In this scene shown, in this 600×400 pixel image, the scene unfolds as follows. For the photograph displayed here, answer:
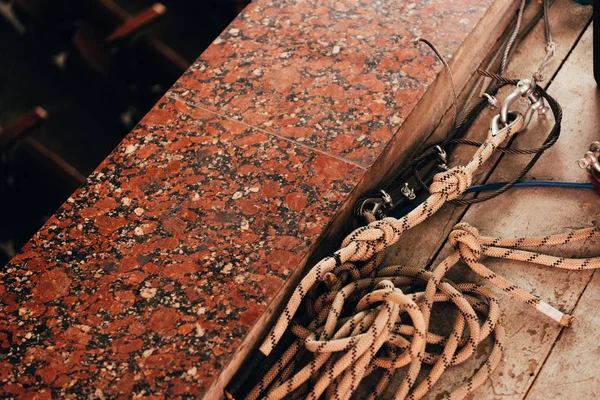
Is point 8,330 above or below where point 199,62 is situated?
below

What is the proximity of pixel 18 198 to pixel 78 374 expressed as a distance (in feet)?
4.53

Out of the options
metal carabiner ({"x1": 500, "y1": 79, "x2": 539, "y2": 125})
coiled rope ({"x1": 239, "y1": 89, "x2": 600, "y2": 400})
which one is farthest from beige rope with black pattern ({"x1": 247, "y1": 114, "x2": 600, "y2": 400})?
metal carabiner ({"x1": 500, "y1": 79, "x2": 539, "y2": 125})

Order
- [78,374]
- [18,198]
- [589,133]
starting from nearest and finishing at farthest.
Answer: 1. [78,374]
2. [589,133]
3. [18,198]

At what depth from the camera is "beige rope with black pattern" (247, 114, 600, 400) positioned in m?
1.20

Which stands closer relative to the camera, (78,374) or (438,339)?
(78,374)

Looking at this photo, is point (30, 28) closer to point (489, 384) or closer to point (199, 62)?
point (199, 62)

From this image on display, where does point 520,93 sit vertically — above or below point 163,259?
above

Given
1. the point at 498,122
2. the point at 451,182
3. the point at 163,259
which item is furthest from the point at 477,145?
the point at 163,259

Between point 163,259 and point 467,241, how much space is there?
0.61 metres

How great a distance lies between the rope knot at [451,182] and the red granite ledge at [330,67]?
0.14 m

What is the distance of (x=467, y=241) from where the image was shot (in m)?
1.32

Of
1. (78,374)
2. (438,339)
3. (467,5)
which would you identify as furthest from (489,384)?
(467,5)

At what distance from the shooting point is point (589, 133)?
1.55 metres

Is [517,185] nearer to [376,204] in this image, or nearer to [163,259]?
[376,204]
